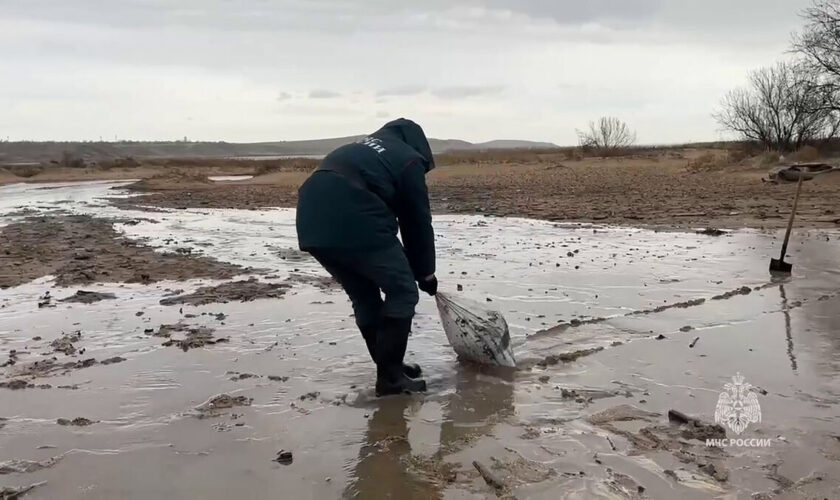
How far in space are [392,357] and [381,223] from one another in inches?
35.6

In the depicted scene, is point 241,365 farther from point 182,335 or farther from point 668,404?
point 668,404

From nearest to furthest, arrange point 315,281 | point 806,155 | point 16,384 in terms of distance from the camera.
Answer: point 16,384
point 315,281
point 806,155

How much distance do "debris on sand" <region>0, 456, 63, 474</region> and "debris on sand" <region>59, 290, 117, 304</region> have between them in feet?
14.3

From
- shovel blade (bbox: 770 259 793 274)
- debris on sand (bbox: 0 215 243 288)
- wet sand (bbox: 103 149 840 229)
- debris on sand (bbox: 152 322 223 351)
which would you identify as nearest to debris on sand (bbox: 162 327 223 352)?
debris on sand (bbox: 152 322 223 351)

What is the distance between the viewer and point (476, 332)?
501cm

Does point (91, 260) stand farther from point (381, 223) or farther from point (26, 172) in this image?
point (26, 172)

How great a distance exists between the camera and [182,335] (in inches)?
240

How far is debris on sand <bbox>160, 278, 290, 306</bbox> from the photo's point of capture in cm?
755

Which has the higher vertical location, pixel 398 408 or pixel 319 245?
pixel 319 245

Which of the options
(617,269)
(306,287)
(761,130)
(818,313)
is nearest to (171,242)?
(306,287)

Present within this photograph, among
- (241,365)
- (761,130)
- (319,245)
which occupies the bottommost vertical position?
(241,365)

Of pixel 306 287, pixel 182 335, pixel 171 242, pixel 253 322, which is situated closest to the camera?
pixel 182 335

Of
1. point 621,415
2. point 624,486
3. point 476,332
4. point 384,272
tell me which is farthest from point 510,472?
point 476,332

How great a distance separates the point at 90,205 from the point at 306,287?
19.1 m
